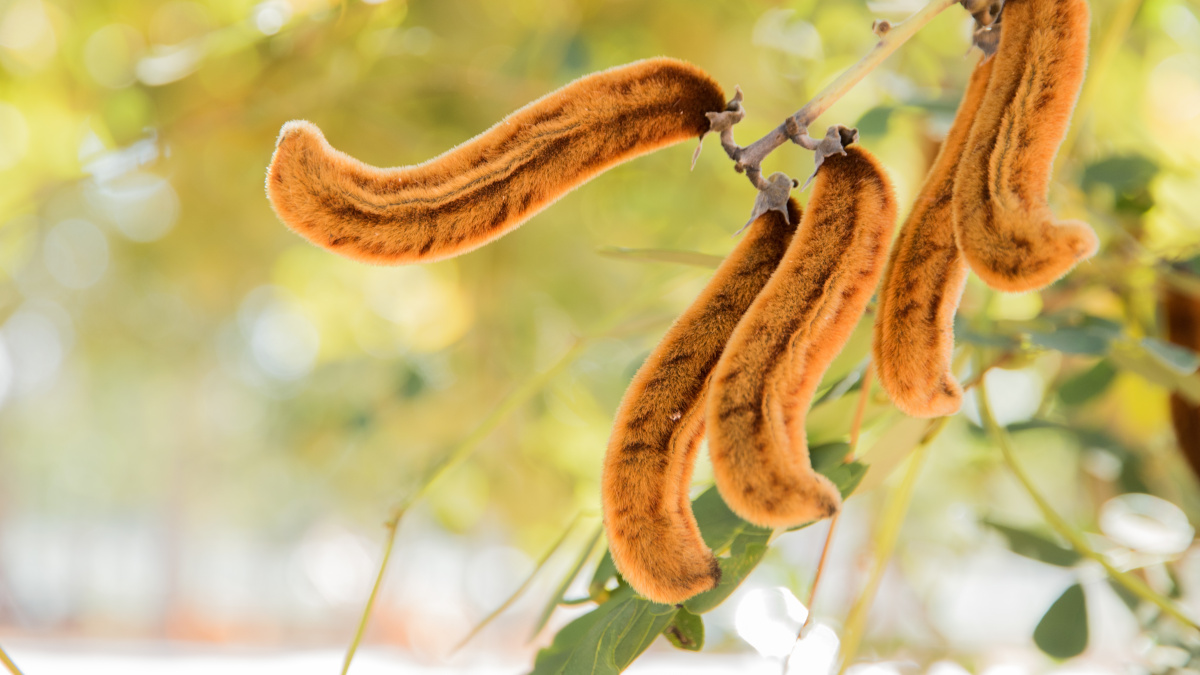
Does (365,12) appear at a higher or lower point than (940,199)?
higher

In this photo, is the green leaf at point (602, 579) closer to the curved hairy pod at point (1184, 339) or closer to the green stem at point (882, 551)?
the green stem at point (882, 551)

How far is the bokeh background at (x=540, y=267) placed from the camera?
0.57 m

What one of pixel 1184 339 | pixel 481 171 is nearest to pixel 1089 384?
pixel 1184 339

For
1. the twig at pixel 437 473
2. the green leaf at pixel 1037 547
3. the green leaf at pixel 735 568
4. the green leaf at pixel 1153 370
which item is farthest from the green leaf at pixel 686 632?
the green leaf at pixel 1037 547

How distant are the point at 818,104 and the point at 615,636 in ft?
0.61

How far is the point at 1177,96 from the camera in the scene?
2.90 feet

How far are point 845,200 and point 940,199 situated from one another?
3cm

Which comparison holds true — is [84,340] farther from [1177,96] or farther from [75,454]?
[75,454]

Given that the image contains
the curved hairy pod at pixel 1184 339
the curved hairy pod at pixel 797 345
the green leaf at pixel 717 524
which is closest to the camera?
the curved hairy pod at pixel 797 345

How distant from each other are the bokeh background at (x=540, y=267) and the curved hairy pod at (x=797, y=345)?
0.47 ft

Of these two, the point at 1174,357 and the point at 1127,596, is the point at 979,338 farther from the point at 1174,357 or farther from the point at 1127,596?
the point at 1127,596

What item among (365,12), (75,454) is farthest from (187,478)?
(365,12)

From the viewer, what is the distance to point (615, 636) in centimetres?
29

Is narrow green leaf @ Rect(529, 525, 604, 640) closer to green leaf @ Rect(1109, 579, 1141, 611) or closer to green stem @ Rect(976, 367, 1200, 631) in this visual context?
green stem @ Rect(976, 367, 1200, 631)
